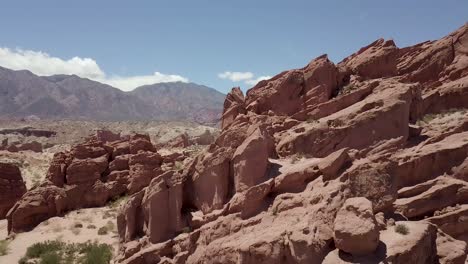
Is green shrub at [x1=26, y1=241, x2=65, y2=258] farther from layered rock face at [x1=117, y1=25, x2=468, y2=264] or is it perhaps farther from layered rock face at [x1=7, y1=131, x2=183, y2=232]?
layered rock face at [x1=117, y1=25, x2=468, y2=264]

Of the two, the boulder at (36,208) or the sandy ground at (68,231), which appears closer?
the sandy ground at (68,231)

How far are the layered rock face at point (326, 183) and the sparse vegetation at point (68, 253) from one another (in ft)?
5.32

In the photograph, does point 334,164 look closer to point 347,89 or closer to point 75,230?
point 347,89

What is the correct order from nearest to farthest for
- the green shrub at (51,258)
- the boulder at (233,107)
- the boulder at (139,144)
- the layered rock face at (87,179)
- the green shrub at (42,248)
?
the green shrub at (51,258) < the green shrub at (42,248) < the layered rock face at (87,179) < the boulder at (233,107) < the boulder at (139,144)

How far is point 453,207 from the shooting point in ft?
51.2

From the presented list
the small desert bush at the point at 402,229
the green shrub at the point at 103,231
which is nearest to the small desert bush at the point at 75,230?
the green shrub at the point at 103,231

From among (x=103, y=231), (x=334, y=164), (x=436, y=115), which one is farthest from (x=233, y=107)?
(x=334, y=164)

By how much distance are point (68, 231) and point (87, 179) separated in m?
5.17

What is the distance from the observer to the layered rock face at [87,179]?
24844 millimetres

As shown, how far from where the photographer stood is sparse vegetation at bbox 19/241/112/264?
1869 cm

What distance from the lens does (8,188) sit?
28.7 m

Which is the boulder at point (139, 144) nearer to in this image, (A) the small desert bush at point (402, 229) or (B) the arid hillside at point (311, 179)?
(B) the arid hillside at point (311, 179)

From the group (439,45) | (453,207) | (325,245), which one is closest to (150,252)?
(325,245)

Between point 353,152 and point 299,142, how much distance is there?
5.31 metres
